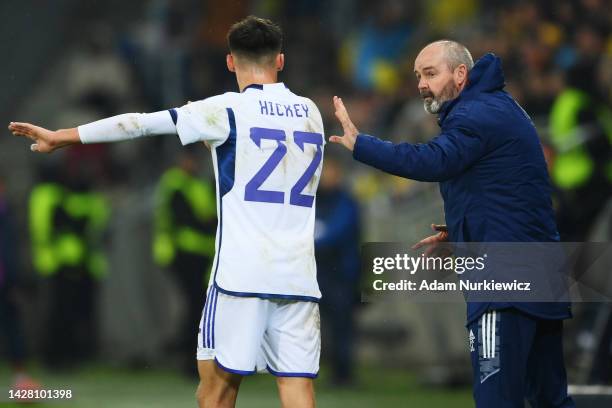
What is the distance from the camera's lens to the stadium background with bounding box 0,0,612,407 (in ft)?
38.3

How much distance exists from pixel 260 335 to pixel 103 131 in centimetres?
118

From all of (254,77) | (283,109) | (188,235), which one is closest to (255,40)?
(254,77)

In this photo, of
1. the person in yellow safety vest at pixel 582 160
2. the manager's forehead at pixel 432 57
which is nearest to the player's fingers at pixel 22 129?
the manager's forehead at pixel 432 57

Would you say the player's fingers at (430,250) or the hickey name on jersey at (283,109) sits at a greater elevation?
the hickey name on jersey at (283,109)

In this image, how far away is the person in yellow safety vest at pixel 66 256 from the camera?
13.8 m

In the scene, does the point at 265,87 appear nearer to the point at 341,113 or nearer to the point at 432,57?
the point at 341,113

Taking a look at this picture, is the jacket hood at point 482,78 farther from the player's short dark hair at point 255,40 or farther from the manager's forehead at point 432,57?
the player's short dark hair at point 255,40

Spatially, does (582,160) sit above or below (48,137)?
below

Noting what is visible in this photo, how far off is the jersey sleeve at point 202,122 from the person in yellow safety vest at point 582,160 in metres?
5.62

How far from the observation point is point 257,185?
19.4 feet

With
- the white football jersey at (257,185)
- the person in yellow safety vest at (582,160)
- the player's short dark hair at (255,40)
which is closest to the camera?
the white football jersey at (257,185)

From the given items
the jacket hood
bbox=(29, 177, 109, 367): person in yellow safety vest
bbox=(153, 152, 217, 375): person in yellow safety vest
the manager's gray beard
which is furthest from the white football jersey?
bbox=(29, 177, 109, 367): person in yellow safety vest

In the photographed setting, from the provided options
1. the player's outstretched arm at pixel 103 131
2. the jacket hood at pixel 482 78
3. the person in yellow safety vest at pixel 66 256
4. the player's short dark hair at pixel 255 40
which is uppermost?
the player's short dark hair at pixel 255 40

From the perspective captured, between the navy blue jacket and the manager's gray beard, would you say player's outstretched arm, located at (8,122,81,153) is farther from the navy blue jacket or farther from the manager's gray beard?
the manager's gray beard
